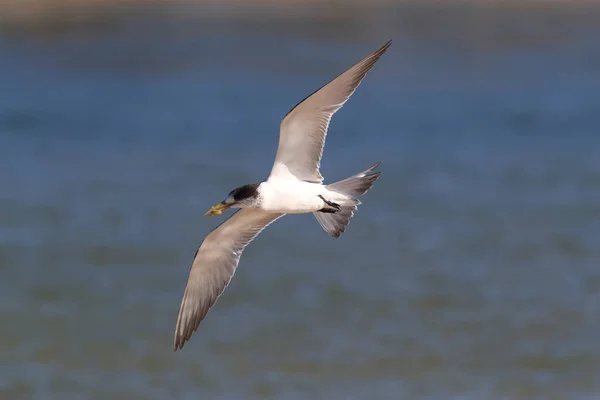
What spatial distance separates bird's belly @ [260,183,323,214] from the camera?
7285 mm

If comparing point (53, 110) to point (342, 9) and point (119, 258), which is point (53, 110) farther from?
point (342, 9)

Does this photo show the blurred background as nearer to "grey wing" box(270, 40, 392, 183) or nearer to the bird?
the bird

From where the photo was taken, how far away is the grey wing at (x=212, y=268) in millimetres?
8125

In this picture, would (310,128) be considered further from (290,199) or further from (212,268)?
(212,268)

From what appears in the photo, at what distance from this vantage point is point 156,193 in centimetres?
1575

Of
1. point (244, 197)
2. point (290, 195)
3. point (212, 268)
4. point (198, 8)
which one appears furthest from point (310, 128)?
point (198, 8)

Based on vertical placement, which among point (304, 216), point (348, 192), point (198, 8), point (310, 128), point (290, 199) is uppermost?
point (198, 8)

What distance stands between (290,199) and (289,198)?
0.01m

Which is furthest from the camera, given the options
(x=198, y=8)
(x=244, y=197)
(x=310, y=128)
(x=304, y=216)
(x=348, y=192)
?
(x=198, y=8)

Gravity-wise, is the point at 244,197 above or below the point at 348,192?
below

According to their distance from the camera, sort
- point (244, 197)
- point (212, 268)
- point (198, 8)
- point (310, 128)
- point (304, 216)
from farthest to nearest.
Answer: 1. point (198, 8)
2. point (304, 216)
3. point (212, 268)
4. point (310, 128)
5. point (244, 197)

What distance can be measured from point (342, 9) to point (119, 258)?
46.4 ft

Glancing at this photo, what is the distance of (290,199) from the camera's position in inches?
287

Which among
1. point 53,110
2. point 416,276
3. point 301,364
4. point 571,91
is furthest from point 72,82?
point 301,364
